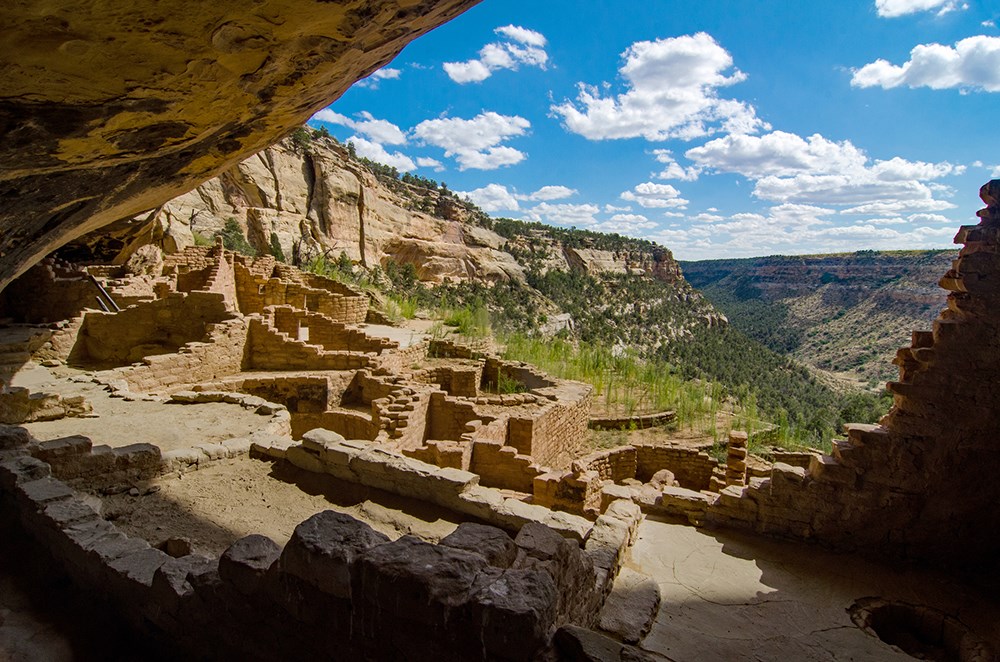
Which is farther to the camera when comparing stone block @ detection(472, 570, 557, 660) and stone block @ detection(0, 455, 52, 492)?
stone block @ detection(0, 455, 52, 492)

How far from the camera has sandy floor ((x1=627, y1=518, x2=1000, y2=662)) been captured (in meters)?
3.82

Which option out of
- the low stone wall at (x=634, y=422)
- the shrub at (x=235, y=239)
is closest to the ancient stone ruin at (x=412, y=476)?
the low stone wall at (x=634, y=422)

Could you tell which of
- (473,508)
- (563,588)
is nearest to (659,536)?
(473,508)

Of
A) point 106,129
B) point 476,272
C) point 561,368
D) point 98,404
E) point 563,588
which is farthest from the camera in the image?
point 476,272

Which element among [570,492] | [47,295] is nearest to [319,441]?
[570,492]

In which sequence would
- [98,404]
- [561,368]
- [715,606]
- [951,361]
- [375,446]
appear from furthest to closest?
[561,368] < [98,404] < [375,446] < [951,361] < [715,606]

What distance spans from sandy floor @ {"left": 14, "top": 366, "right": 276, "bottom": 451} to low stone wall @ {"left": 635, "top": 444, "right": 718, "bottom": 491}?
282 inches

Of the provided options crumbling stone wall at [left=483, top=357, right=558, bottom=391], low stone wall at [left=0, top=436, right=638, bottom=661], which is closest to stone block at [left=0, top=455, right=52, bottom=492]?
low stone wall at [left=0, top=436, right=638, bottom=661]

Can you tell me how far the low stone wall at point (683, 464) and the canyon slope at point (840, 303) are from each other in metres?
25.2

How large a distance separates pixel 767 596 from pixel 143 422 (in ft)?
27.4

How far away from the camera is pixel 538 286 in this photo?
144ft

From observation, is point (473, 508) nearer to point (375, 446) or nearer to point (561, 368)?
point (375, 446)

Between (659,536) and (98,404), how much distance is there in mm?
8671

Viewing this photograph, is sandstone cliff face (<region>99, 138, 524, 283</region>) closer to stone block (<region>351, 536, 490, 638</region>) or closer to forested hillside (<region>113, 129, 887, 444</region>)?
forested hillside (<region>113, 129, 887, 444</region>)
